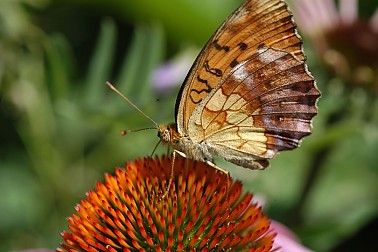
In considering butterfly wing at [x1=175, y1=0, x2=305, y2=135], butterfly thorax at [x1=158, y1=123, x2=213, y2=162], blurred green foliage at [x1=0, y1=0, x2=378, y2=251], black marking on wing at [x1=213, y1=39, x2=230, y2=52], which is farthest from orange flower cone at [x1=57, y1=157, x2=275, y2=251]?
blurred green foliage at [x1=0, y1=0, x2=378, y2=251]

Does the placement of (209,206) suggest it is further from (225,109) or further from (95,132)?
(95,132)

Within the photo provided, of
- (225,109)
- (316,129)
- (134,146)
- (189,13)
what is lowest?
(225,109)

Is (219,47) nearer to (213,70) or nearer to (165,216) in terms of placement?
(213,70)

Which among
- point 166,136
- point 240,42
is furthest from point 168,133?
point 240,42

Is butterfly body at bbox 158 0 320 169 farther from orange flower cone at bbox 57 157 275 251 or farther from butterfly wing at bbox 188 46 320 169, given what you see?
orange flower cone at bbox 57 157 275 251

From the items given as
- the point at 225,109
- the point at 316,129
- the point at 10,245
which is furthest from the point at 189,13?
the point at 225,109
